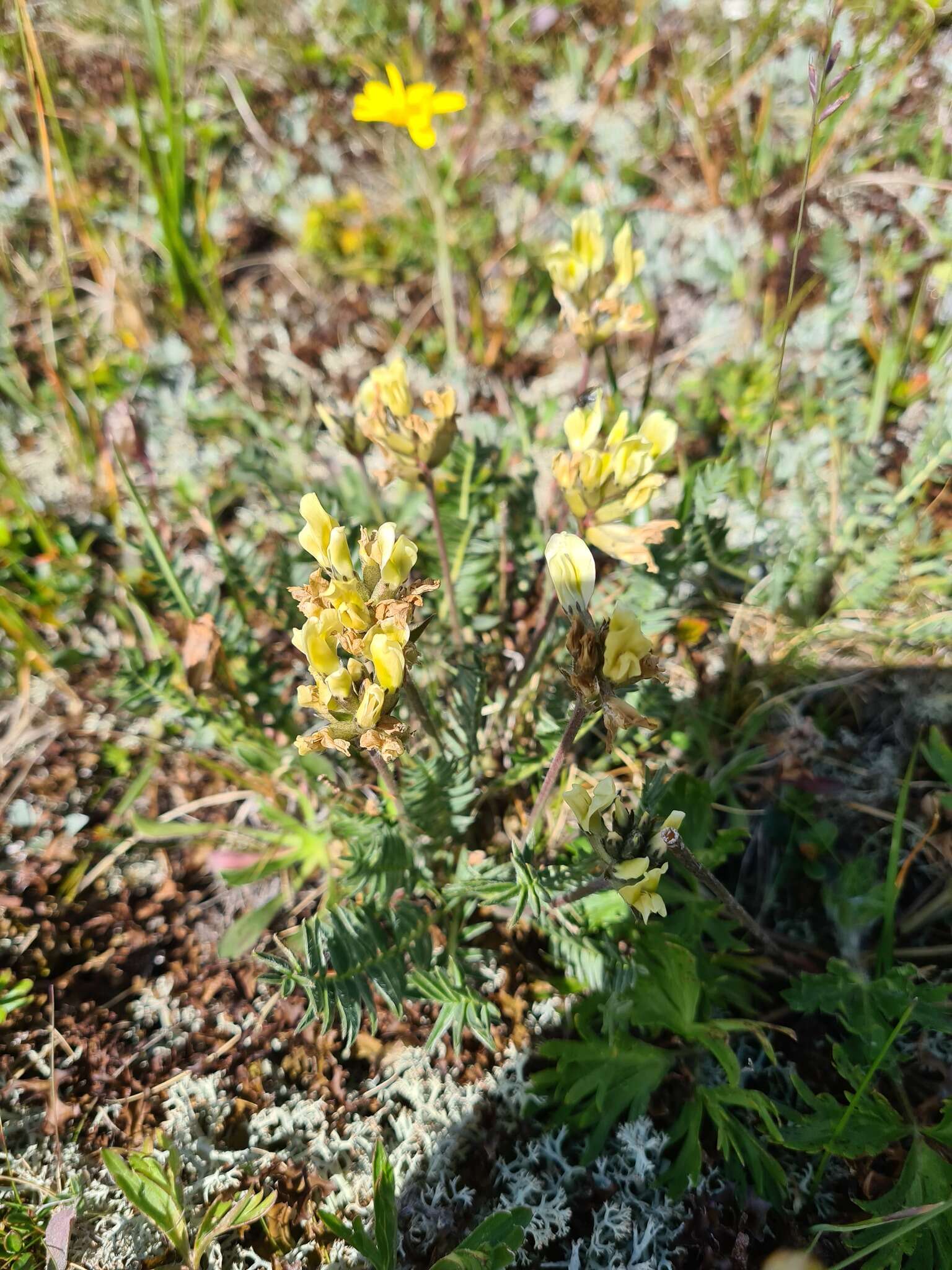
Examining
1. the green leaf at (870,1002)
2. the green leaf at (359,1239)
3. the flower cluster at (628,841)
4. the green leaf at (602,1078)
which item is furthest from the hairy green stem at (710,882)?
the green leaf at (359,1239)

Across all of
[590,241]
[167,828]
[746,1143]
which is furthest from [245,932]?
[590,241]

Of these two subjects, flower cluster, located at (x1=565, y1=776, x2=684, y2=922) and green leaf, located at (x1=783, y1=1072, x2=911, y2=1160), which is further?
green leaf, located at (x1=783, y1=1072, x2=911, y2=1160)

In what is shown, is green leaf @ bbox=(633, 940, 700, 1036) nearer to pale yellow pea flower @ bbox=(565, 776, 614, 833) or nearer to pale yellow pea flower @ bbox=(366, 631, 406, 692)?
pale yellow pea flower @ bbox=(565, 776, 614, 833)

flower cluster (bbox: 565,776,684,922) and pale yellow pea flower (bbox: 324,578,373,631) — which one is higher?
pale yellow pea flower (bbox: 324,578,373,631)

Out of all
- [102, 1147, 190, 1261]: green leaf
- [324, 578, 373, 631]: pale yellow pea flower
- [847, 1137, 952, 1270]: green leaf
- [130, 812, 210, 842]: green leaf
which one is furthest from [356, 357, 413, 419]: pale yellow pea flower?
[847, 1137, 952, 1270]: green leaf

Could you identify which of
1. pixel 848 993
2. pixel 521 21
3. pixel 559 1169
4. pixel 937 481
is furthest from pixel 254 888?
pixel 521 21

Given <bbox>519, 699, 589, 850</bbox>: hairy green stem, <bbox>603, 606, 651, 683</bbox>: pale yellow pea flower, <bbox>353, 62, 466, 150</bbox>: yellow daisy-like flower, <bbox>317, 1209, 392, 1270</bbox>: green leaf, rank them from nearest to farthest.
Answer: <bbox>603, 606, 651, 683</bbox>: pale yellow pea flower → <bbox>519, 699, 589, 850</bbox>: hairy green stem → <bbox>317, 1209, 392, 1270</bbox>: green leaf → <bbox>353, 62, 466, 150</bbox>: yellow daisy-like flower

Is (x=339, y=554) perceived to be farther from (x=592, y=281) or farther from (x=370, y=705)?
(x=592, y=281)

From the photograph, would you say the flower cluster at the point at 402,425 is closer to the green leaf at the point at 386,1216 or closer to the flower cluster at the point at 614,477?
the flower cluster at the point at 614,477
